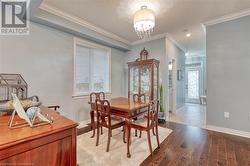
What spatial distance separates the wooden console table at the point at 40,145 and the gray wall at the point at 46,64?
5.78 feet

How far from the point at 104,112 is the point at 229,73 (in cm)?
300

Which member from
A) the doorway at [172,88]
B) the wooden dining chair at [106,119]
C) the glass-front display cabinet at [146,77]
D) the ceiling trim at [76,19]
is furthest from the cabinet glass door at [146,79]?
the wooden dining chair at [106,119]

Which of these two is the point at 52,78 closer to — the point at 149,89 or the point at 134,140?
the point at 134,140

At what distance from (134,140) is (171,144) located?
2.35 ft

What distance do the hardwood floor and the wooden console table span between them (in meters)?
1.31

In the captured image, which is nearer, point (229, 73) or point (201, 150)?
point (201, 150)

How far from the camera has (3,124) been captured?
115 cm

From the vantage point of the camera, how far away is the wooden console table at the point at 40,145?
0.84 m

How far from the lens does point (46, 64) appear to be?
2916mm

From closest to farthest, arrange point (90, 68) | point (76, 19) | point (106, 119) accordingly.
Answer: point (106, 119)
point (76, 19)
point (90, 68)

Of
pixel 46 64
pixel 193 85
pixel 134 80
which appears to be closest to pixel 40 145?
pixel 46 64

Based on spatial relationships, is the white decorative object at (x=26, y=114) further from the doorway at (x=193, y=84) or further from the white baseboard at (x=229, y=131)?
the doorway at (x=193, y=84)

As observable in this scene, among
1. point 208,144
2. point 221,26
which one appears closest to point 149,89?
point 208,144

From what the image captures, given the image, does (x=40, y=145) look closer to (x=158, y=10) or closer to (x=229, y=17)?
(x=158, y=10)
